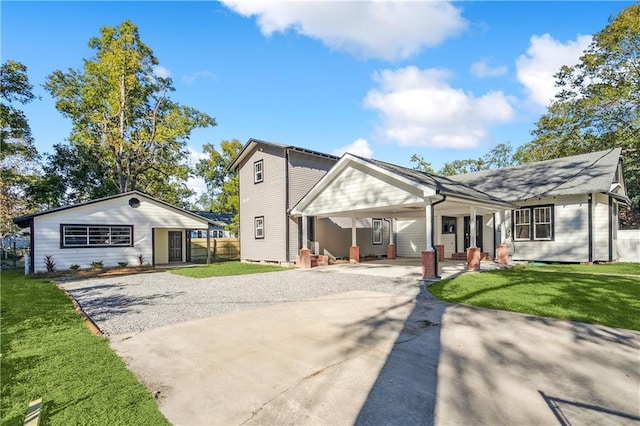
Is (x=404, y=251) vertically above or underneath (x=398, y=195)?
underneath

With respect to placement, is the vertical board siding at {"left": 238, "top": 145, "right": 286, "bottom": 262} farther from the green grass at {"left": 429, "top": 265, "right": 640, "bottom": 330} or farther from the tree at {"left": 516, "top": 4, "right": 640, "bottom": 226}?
the tree at {"left": 516, "top": 4, "right": 640, "bottom": 226}

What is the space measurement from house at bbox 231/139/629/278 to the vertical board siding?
0.06 m

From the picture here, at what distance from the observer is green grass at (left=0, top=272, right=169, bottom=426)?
279 cm

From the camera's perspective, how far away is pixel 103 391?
3.23 meters

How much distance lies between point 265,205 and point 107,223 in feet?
25.9

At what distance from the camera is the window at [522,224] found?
15555 mm

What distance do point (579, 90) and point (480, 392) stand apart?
91.5 ft

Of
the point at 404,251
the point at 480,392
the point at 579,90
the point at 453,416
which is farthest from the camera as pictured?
the point at 579,90

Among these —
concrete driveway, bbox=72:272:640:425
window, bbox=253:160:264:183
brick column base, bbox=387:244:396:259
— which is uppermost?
window, bbox=253:160:264:183

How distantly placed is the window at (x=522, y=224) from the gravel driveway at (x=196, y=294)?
8.82 m

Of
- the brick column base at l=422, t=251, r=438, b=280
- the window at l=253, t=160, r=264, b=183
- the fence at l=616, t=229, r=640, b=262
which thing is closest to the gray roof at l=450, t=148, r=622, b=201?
the fence at l=616, t=229, r=640, b=262

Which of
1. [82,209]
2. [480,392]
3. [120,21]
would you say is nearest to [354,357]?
[480,392]

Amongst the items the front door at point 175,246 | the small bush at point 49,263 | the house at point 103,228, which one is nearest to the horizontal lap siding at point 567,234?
the house at point 103,228

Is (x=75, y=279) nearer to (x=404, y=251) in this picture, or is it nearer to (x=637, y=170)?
(x=404, y=251)
